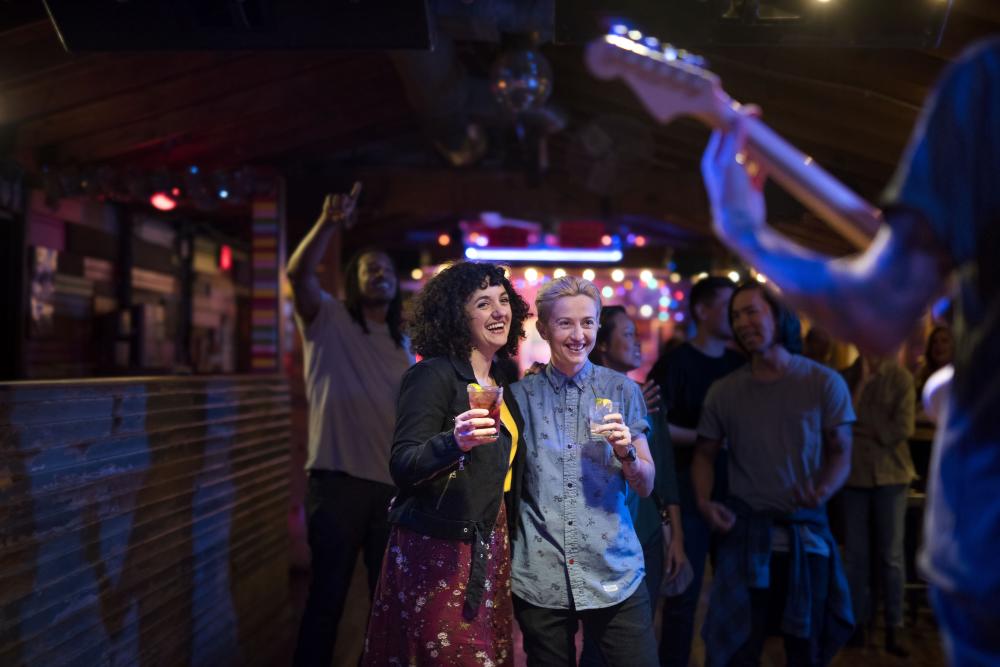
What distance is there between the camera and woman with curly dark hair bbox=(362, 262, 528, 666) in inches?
94.7

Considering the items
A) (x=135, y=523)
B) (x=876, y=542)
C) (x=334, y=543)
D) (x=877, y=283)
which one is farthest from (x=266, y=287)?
(x=877, y=283)

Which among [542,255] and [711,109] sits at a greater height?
[542,255]

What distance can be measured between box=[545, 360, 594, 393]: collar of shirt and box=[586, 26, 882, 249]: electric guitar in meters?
1.31

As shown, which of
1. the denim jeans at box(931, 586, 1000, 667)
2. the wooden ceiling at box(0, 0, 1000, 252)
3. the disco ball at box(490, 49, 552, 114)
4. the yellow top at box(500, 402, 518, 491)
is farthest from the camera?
the disco ball at box(490, 49, 552, 114)

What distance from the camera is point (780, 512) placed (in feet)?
10.7

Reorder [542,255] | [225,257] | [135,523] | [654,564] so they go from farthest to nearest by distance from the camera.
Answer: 1. [542,255]
2. [225,257]
3. [654,564]
4. [135,523]

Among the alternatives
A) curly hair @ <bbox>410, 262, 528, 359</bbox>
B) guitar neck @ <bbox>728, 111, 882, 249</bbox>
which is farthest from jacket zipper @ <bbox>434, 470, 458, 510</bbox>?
guitar neck @ <bbox>728, 111, 882, 249</bbox>

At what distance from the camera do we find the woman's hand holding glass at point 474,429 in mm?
2268

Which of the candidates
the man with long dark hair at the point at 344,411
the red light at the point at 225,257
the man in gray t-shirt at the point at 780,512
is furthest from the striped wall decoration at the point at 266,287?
the man in gray t-shirt at the point at 780,512

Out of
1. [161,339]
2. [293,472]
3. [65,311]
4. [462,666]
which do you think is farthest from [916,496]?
[161,339]

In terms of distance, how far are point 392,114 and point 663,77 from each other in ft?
21.6

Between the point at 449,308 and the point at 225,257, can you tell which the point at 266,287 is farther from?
the point at 449,308

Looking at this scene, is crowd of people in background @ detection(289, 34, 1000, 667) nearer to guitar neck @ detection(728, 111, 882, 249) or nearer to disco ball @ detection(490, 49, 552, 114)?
guitar neck @ detection(728, 111, 882, 249)

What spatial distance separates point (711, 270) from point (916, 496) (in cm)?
868
